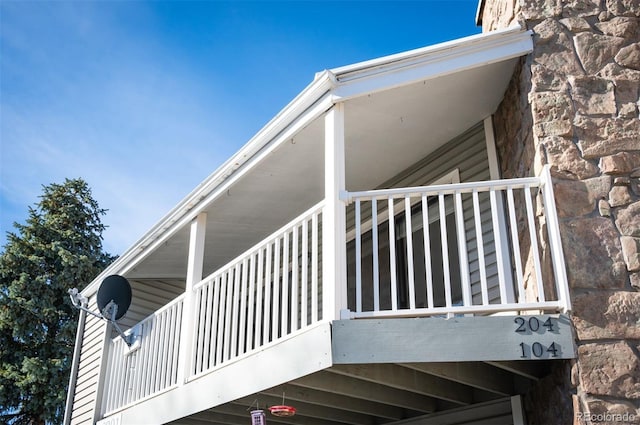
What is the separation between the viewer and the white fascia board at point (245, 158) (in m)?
5.70

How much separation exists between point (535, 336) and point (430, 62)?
2.47 meters

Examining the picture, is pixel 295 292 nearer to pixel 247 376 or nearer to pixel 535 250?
pixel 247 376

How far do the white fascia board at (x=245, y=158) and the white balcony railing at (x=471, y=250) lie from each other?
3.32 ft

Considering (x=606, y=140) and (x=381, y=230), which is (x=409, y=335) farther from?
(x=381, y=230)

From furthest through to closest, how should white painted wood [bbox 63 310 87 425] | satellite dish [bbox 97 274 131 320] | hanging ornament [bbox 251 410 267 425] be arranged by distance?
white painted wood [bbox 63 310 87 425] < satellite dish [bbox 97 274 131 320] < hanging ornament [bbox 251 410 267 425]

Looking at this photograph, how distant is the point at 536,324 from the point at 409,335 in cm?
88

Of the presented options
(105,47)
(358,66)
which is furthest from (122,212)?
(358,66)

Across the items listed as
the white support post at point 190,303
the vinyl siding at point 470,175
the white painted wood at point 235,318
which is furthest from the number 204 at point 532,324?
the white support post at point 190,303

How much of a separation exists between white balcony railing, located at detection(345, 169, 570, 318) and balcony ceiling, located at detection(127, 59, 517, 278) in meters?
0.68

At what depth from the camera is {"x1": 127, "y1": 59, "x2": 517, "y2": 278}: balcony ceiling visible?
609cm

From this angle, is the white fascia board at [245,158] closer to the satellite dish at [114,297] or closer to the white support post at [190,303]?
the white support post at [190,303]

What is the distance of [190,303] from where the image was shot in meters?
7.04

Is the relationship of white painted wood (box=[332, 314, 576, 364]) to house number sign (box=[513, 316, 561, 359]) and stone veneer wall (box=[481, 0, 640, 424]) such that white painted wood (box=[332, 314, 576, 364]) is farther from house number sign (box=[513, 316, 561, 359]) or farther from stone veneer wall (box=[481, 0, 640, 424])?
stone veneer wall (box=[481, 0, 640, 424])

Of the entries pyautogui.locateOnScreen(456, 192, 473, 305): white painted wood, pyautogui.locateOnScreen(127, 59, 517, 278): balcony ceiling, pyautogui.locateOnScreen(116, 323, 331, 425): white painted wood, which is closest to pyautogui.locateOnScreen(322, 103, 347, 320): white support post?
pyautogui.locateOnScreen(116, 323, 331, 425): white painted wood
